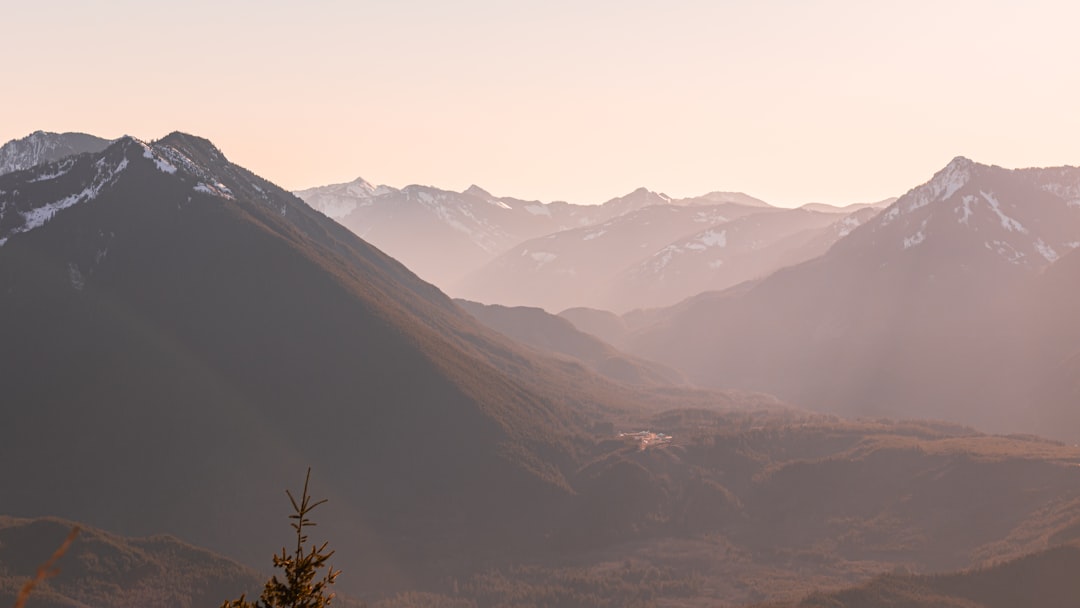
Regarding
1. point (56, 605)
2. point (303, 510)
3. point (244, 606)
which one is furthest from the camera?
point (56, 605)

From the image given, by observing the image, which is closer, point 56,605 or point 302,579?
point 302,579

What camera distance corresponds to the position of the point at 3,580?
652 feet

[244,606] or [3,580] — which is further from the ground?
[244,606]

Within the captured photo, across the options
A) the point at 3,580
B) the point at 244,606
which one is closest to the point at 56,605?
the point at 3,580

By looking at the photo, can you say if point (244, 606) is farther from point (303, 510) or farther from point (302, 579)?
point (303, 510)

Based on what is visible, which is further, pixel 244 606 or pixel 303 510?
pixel 244 606

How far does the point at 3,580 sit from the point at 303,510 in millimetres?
203694

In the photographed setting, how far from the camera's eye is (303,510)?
36.3 meters

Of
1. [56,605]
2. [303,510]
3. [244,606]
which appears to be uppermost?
[303,510]

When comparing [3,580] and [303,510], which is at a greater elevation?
[303,510]

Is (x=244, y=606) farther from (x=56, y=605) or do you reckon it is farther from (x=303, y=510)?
(x=56, y=605)

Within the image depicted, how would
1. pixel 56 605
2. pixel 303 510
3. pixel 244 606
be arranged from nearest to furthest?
pixel 303 510 < pixel 244 606 < pixel 56 605

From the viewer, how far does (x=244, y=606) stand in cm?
3962

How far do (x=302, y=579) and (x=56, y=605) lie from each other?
190233 millimetres
